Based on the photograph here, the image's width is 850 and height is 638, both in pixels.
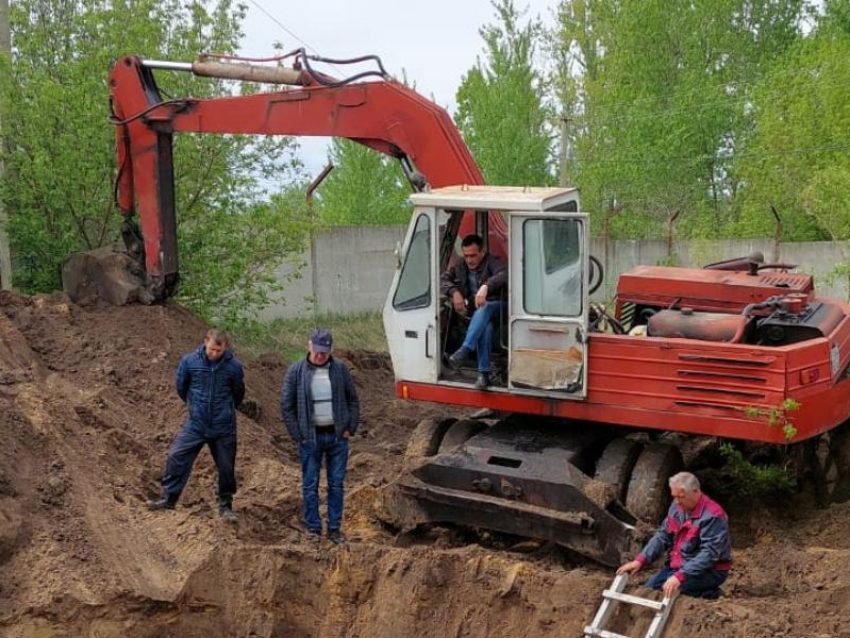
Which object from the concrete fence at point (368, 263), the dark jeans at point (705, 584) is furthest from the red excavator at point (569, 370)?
the concrete fence at point (368, 263)

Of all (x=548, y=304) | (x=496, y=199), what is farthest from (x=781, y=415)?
(x=496, y=199)

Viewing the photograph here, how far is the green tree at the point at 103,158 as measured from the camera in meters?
12.9

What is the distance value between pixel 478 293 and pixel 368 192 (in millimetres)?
19596

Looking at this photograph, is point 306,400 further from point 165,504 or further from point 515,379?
point 515,379

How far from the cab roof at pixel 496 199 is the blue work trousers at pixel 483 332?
0.76 m

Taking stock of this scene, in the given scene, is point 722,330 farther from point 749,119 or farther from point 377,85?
point 749,119

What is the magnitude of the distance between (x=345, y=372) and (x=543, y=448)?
1602 mm

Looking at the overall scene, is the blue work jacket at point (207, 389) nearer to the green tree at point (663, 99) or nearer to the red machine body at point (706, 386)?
the red machine body at point (706, 386)

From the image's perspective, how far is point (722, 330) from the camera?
7707mm

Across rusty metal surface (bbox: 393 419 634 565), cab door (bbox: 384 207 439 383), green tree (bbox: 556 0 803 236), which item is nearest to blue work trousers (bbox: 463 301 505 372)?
cab door (bbox: 384 207 439 383)

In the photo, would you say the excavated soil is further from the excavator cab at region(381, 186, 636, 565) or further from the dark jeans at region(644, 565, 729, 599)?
the excavator cab at region(381, 186, 636, 565)

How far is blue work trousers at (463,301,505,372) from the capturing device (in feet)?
25.4

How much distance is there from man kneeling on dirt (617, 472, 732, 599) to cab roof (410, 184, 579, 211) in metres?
2.42

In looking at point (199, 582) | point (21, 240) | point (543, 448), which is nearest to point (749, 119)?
point (21, 240)
